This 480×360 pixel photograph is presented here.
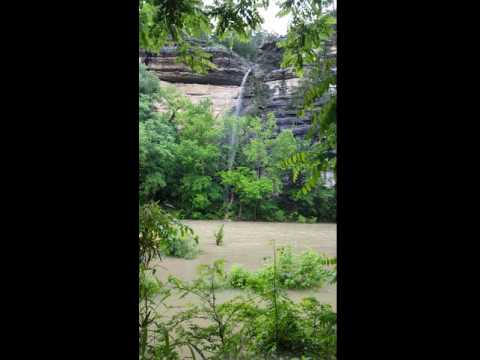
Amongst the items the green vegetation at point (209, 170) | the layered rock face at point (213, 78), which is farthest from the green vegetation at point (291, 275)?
the layered rock face at point (213, 78)

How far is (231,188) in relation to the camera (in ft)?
30.3

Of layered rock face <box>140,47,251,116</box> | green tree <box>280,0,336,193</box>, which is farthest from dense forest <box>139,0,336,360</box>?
layered rock face <box>140,47,251,116</box>

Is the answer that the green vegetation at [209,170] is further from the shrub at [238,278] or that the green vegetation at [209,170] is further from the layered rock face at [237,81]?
the shrub at [238,278]

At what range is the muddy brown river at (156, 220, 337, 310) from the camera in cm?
334

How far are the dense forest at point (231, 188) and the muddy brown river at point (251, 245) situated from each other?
11cm

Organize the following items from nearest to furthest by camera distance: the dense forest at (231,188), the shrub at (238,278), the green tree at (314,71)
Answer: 1. the green tree at (314,71)
2. the dense forest at (231,188)
3. the shrub at (238,278)

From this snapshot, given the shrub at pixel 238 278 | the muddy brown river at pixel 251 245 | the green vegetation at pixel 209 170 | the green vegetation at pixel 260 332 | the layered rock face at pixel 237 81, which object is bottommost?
the muddy brown river at pixel 251 245

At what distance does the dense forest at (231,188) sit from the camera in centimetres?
124

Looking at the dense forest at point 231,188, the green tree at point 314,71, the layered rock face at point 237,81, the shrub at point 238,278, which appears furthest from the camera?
the layered rock face at point 237,81

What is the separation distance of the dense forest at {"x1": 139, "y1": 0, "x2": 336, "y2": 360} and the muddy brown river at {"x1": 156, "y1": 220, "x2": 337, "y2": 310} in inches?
4.3

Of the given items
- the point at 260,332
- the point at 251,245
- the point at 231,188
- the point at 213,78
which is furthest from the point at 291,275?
the point at 213,78
